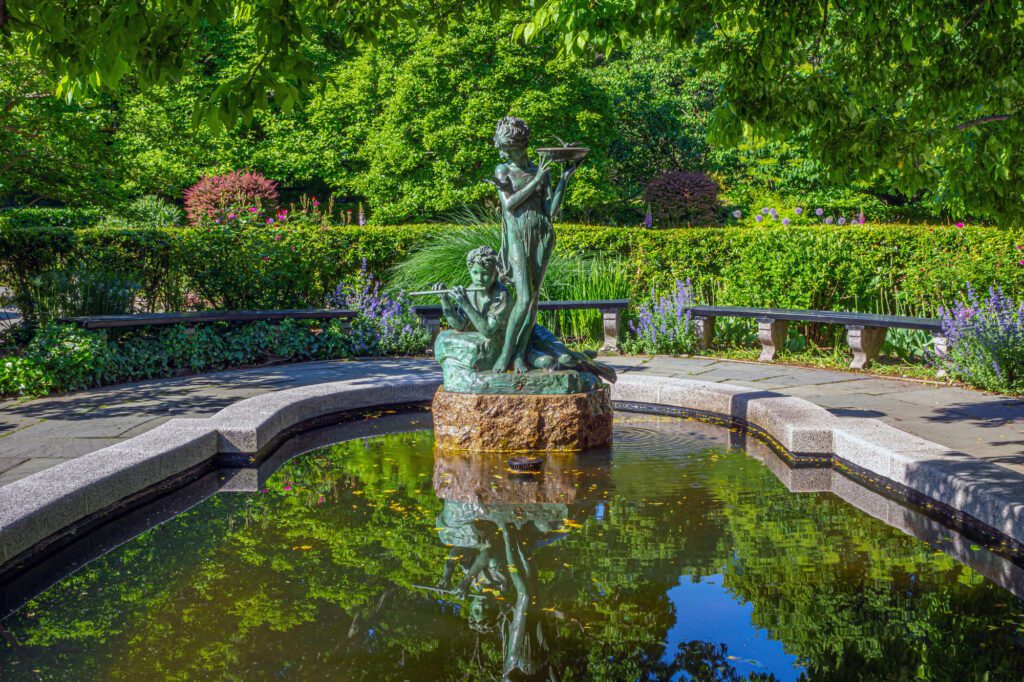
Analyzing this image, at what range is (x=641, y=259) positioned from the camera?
1262 centimetres

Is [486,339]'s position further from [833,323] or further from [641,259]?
[641,259]

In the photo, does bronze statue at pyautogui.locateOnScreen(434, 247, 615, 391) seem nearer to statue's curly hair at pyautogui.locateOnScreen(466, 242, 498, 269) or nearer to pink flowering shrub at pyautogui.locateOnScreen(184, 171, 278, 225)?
statue's curly hair at pyautogui.locateOnScreen(466, 242, 498, 269)

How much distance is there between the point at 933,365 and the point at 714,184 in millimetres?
15604

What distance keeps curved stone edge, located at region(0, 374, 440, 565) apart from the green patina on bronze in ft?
4.20

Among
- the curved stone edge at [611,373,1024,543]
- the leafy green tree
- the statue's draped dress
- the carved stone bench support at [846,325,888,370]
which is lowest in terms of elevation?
the curved stone edge at [611,373,1024,543]

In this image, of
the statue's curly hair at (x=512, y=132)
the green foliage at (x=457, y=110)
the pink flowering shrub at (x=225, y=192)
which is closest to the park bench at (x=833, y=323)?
the statue's curly hair at (x=512, y=132)

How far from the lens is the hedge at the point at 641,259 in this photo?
10383 mm

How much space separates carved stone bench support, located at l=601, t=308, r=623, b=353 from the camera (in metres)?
11.4

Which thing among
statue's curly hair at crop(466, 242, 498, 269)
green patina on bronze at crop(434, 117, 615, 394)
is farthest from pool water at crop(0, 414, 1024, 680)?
statue's curly hair at crop(466, 242, 498, 269)

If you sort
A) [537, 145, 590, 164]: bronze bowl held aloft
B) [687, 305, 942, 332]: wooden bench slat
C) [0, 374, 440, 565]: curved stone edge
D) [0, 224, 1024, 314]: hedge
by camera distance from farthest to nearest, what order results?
[0, 224, 1024, 314]: hedge
[687, 305, 942, 332]: wooden bench slat
[537, 145, 590, 164]: bronze bowl held aloft
[0, 374, 440, 565]: curved stone edge

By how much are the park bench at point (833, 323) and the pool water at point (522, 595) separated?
15.1 feet

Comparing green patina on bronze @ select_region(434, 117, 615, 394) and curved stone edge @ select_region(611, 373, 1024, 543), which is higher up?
green patina on bronze @ select_region(434, 117, 615, 394)

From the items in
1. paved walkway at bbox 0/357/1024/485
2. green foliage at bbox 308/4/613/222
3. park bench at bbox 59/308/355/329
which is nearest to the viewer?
paved walkway at bbox 0/357/1024/485

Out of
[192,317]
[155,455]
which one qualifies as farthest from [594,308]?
[155,455]
